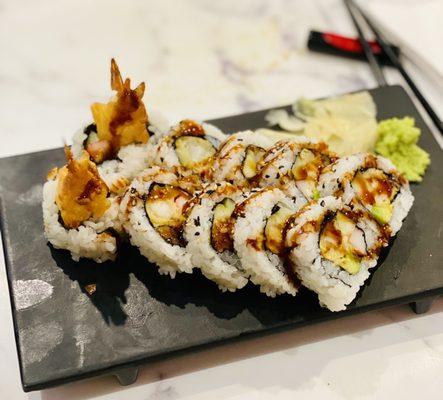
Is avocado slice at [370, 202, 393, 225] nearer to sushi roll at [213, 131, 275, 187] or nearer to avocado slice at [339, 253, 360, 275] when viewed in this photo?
avocado slice at [339, 253, 360, 275]

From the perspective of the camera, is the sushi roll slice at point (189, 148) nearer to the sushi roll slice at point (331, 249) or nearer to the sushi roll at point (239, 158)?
the sushi roll at point (239, 158)

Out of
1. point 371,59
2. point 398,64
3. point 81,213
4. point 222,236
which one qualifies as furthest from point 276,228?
point 371,59

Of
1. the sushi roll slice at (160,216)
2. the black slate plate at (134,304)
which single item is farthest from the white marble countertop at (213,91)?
the sushi roll slice at (160,216)

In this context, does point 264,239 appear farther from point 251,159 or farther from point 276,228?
point 251,159

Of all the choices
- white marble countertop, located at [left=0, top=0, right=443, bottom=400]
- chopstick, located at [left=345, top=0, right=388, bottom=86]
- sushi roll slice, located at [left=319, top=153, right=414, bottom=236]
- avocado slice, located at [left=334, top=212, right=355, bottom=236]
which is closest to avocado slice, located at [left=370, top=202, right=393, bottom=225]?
sushi roll slice, located at [left=319, top=153, right=414, bottom=236]

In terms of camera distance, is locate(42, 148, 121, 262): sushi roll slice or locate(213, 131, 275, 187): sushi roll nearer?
locate(42, 148, 121, 262): sushi roll slice

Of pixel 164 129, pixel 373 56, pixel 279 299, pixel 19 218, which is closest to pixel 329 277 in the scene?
pixel 279 299
